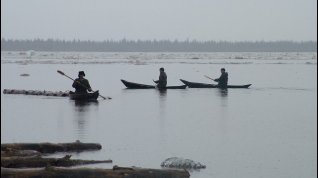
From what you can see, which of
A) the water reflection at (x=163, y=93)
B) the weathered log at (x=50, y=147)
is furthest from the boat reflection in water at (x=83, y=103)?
the weathered log at (x=50, y=147)

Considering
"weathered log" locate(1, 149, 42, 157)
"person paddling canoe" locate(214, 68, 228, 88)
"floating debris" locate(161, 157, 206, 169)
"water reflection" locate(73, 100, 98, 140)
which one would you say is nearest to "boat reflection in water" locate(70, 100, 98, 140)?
"water reflection" locate(73, 100, 98, 140)

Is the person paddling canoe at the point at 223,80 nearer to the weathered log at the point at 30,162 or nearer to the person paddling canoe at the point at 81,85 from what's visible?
the person paddling canoe at the point at 81,85

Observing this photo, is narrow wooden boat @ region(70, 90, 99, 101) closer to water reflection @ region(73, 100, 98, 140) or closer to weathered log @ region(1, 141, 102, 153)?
water reflection @ region(73, 100, 98, 140)

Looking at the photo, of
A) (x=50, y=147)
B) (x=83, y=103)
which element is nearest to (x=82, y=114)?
(x=83, y=103)

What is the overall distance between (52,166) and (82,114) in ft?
41.4

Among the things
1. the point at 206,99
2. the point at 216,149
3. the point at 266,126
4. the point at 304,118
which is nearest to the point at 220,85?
the point at 206,99

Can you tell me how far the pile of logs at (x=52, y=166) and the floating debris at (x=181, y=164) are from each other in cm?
116

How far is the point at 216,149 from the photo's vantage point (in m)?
15.6

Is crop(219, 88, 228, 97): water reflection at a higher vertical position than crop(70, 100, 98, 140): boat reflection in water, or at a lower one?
lower

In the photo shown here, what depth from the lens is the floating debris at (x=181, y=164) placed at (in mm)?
12938

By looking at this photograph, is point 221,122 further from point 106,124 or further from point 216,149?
point 216,149

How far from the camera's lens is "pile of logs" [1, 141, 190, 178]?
388 inches

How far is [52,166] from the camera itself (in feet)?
33.8

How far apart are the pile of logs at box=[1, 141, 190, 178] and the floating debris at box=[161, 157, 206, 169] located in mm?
1158
